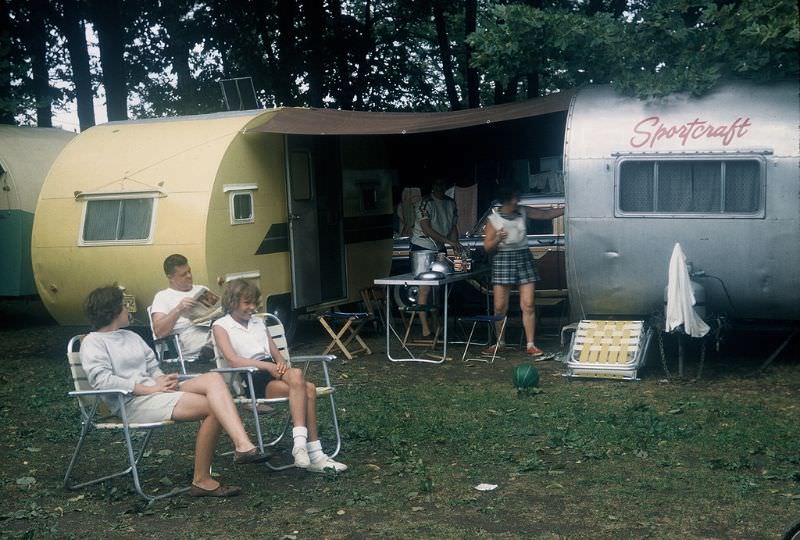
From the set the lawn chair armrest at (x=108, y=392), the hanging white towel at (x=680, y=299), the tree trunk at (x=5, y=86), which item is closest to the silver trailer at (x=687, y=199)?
the hanging white towel at (x=680, y=299)

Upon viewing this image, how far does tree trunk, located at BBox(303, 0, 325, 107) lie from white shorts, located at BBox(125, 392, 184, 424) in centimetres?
1449

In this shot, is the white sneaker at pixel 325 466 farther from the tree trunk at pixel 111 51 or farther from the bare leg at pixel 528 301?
the tree trunk at pixel 111 51

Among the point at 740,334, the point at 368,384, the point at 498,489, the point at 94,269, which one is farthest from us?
the point at 740,334

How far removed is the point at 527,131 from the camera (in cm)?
1293

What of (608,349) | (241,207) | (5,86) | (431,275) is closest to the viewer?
(608,349)

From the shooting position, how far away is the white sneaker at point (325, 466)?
6.38m

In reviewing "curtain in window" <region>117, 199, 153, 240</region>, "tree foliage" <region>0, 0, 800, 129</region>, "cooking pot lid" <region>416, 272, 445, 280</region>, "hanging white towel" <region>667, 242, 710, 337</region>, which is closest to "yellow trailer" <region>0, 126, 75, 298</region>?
"tree foliage" <region>0, 0, 800, 129</region>

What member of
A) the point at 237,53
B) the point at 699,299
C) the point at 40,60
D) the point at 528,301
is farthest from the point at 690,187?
the point at 40,60

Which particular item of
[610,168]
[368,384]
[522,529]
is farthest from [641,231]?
[522,529]

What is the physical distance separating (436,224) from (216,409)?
258 inches

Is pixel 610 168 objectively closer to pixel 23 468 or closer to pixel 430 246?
pixel 430 246

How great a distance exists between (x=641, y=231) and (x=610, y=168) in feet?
2.16

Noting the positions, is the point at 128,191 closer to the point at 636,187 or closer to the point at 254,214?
the point at 254,214

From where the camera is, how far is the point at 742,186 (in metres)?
9.55
